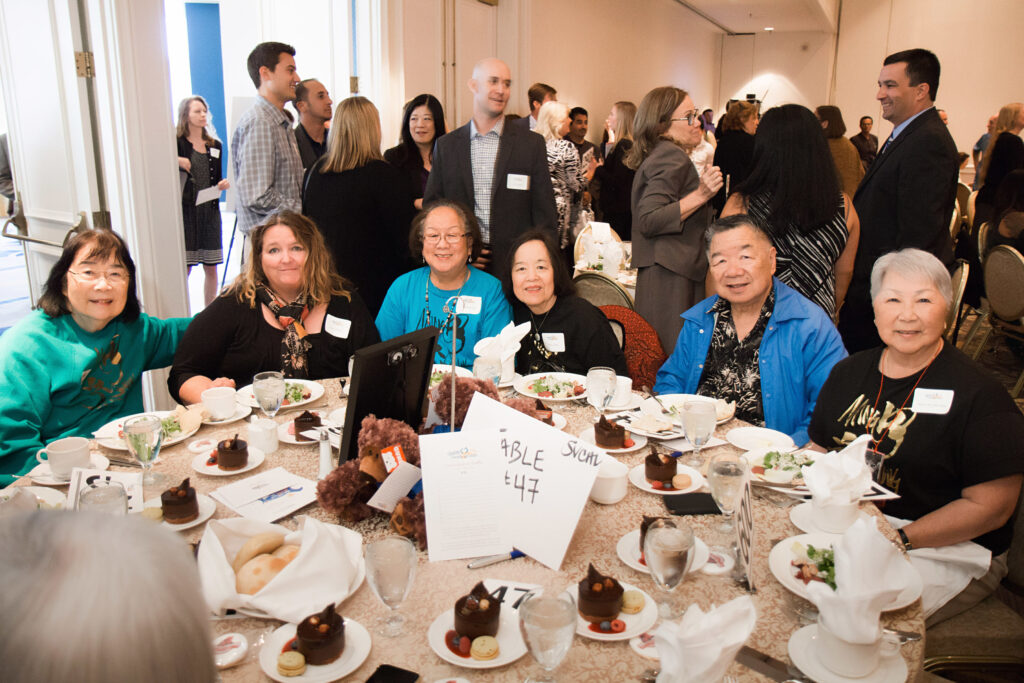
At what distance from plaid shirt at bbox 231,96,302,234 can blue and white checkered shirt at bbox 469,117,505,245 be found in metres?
1.09

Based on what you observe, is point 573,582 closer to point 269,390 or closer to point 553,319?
point 269,390

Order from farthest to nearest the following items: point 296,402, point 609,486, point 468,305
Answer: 1. point 468,305
2. point 296,402
3. point 609,486

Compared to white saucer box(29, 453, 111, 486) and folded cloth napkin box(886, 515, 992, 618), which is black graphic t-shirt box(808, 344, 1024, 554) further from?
white saucer box(29, 453, 111, 486)

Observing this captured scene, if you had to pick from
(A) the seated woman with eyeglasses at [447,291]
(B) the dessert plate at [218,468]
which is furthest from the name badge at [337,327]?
(B) the dessert plate at [218,468]

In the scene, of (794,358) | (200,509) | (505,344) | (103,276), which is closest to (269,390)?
(200,509)

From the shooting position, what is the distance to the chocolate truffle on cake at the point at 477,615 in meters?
1.12

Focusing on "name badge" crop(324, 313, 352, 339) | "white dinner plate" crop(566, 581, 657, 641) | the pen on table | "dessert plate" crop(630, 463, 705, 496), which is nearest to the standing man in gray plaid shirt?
"name badge" crop(324, 313, 352, 339)

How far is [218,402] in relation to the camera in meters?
2.04

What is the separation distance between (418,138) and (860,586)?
4.20m

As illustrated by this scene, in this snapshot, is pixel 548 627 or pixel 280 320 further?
pixel 280 320

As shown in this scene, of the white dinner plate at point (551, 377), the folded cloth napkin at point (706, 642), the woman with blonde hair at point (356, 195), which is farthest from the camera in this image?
the woman with blonde hair at point (356, 195)

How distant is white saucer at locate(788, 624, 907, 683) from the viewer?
41.5 inches

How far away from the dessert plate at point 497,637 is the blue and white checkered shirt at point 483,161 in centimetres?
290

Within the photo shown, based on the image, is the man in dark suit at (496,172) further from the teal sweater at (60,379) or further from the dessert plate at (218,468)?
the dessert plate at (218,468)
